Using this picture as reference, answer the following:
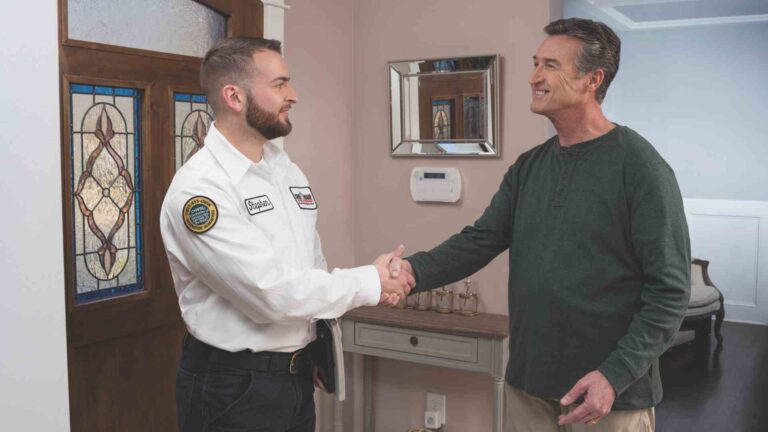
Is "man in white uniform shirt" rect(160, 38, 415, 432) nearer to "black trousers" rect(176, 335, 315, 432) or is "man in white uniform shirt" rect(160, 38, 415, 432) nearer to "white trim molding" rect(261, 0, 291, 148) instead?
"black trousers" rect(176, 335, 315, 432)

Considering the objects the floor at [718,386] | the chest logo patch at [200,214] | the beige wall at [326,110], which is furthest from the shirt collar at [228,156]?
the floor at [718,386]

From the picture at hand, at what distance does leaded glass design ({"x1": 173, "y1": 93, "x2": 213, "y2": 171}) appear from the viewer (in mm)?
2758

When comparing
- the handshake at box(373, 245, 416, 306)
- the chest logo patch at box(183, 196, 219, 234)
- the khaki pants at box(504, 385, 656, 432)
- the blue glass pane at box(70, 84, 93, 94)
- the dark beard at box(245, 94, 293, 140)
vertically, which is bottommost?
the khaki pants at box(504, 385, 656, 432)

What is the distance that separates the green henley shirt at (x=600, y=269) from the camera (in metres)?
A: 1.75

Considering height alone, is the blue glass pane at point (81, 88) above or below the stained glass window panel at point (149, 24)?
below

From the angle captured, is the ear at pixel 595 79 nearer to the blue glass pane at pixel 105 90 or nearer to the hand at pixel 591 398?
the hand at pixel 591 398

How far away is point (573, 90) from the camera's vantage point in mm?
1937

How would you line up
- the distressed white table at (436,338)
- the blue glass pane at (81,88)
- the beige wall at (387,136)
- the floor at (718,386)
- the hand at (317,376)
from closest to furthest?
1. the hand at (317,376)
2. the blue glass pane at (81,88)
3. the distressed white table at (436,338)
4. the beige wall at (387,136)
5. the floor at (718,386)

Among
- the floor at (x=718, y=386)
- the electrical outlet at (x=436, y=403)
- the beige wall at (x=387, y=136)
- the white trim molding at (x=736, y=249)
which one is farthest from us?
the white trim molding at (x=736, y=249)

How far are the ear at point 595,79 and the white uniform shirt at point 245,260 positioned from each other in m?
0.72

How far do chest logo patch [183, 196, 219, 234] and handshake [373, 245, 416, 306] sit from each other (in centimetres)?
51

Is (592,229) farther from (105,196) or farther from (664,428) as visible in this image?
(664,428)

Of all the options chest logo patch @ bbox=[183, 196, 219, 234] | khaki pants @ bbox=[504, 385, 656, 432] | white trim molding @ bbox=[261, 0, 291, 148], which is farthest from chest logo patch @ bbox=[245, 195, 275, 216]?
white trim molding @ bbox=[261, 0, 291, 148]

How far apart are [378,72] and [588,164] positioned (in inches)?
72.4
